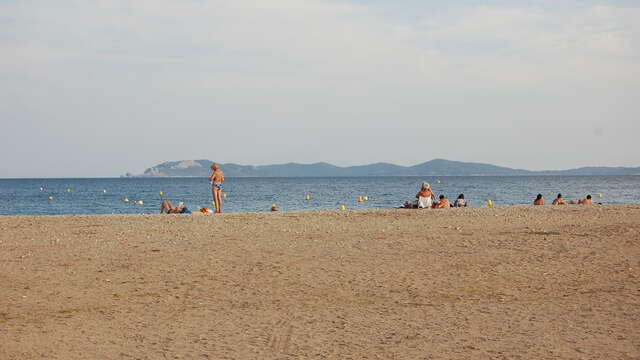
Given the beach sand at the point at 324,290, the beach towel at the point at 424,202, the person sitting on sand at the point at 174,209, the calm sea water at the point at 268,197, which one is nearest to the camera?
the beach sand at the point at 324,290

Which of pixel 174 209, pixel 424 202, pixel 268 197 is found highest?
pixel 424 202

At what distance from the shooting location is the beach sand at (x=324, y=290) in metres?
7.62

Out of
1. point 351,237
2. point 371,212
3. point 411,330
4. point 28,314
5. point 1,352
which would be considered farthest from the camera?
point 371,212

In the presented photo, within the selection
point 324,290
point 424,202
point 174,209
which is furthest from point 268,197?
point 324,290

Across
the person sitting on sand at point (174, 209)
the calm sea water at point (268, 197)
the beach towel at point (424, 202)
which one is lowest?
the calm sea water at point (268, 197)

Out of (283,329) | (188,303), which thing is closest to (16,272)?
(188,303)

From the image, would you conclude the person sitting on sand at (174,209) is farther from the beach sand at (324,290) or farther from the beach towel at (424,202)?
the beach towel at (424,202)

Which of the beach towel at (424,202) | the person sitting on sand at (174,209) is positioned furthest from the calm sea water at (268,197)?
the beach towel at (424,202)

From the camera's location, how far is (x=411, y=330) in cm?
809

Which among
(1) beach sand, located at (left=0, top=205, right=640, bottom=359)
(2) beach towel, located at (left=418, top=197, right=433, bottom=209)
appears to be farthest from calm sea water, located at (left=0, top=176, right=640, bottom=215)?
(1) beach sand, located at (left=0, top=205, right=640, bottom=359)

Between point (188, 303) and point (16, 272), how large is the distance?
3335 millimetres

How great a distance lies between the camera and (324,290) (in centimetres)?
992

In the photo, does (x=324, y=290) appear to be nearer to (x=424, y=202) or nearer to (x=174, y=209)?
(x=424, y=202)

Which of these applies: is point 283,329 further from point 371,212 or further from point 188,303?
point 371,212
